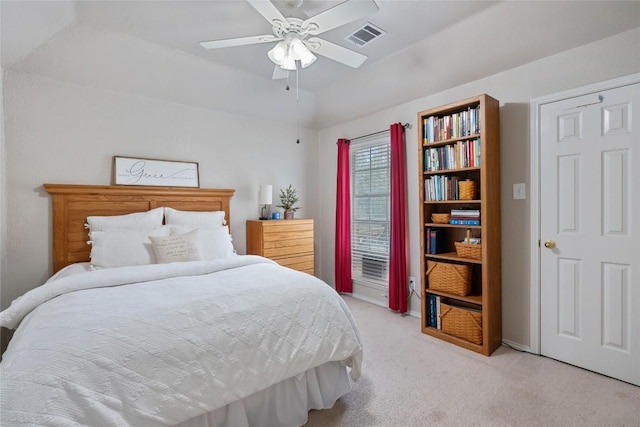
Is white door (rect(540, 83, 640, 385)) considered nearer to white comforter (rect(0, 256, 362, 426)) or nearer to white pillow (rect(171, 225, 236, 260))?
white comforter (rect(0, 256, 362, 426))

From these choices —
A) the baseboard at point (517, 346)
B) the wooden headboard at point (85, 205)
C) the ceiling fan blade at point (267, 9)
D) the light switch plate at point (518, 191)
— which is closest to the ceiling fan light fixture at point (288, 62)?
the ceiling fan blade at point (267, 9)

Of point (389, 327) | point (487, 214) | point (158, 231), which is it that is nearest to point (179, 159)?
point (158, 231)

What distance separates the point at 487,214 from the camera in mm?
2461

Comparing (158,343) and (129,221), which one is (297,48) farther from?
(129,221)

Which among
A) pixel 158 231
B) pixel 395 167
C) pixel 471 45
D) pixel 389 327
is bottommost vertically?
pixel 389 327

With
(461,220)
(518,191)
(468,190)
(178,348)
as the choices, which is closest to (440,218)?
(461,220)

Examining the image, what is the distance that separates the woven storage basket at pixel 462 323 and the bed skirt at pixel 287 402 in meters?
1.30

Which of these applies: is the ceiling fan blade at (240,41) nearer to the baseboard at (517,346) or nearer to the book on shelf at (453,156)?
the book on shelf at (453,156)

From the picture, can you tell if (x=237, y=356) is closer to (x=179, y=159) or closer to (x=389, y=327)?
(x=389, y=327)

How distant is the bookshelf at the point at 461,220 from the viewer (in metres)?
2.47

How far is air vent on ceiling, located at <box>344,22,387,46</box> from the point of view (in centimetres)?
249

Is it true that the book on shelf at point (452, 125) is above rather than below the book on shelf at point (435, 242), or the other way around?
above

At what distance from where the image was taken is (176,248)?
8.32 feet

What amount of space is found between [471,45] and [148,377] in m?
3.19
